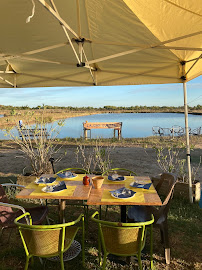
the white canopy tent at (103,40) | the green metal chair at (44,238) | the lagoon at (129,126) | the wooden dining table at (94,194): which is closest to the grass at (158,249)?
the wooden dining table at (94,194)

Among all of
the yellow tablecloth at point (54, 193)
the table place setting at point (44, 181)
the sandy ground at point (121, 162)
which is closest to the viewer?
the yellow tablecloth at point (54, 193)

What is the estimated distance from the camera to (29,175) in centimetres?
502

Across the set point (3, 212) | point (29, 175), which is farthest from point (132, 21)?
point (29, 175)

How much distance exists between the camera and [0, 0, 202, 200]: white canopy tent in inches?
109

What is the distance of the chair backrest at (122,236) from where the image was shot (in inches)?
78.2

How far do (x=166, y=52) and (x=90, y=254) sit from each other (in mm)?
2984

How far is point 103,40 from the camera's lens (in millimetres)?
3537

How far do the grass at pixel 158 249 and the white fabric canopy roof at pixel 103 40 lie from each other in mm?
2230

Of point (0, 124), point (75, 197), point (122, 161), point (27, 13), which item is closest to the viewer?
point (75, 197)

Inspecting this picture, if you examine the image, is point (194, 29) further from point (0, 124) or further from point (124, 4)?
point (0, 124)

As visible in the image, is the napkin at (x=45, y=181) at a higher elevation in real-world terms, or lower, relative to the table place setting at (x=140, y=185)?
higher

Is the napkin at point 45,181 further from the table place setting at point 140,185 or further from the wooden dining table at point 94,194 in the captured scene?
the table place setting at point 140,185

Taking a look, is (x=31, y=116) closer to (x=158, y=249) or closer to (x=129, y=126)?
(x=158, y=249)

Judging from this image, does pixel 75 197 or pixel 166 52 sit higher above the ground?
pixel 166 52
